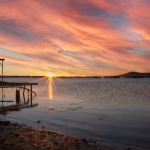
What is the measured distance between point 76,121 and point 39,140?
728 cm

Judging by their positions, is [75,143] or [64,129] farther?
[64,129]

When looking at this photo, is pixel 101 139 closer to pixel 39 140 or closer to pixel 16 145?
pixel 39 140

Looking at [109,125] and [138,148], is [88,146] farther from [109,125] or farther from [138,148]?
[109,125]

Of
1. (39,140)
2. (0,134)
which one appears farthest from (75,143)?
(0,134)

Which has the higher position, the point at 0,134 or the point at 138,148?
the point at 0,134

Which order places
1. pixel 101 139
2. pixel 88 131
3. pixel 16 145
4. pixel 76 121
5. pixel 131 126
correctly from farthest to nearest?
pixel 76 121 < pixel 131 126 < pixel 88 131 < pixel 101 139 < pixel 16 145

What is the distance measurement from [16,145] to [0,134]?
257 cm

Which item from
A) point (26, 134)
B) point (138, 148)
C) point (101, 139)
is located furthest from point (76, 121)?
point (138, 148)

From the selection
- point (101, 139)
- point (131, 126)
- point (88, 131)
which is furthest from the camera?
point (131, 126)

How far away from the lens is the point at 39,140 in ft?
35.2

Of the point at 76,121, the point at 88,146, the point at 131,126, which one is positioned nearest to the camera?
the point at 88,146

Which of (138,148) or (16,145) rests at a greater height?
(16,145)

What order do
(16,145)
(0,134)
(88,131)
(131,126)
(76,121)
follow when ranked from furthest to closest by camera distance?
(76,121)
(131,126)
(88,131)
(0,134)
(16,145)

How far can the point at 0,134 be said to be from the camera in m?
11.3
